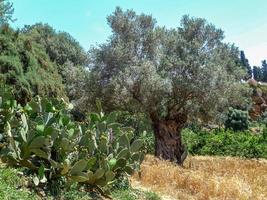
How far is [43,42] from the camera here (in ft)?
146

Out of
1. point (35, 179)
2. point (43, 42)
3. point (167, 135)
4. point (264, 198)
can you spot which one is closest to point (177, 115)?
point (167, 135)

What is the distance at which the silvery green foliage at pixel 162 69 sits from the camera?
13.8 meters

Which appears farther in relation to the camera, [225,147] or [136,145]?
[225,147]

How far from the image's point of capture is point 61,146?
629 cm

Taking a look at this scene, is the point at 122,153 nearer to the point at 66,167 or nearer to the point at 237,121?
the point at 66,167

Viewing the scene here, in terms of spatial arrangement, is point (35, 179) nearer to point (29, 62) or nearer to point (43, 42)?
point (29, 62)

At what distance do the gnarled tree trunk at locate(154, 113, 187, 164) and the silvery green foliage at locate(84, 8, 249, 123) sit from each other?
33 centimetres

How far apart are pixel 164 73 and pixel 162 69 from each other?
1.08 feet

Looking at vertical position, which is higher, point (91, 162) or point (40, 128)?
point (40, 128)

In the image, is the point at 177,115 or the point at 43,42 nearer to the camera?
the point at 177,115

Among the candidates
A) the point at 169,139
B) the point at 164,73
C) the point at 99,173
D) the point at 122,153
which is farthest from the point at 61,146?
the point at 169,139

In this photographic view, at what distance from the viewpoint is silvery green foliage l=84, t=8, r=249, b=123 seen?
1384 cm

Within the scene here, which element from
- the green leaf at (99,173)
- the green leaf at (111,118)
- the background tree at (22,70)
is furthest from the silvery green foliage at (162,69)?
the green leaf at (99,173)

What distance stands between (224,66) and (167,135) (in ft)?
9.27
